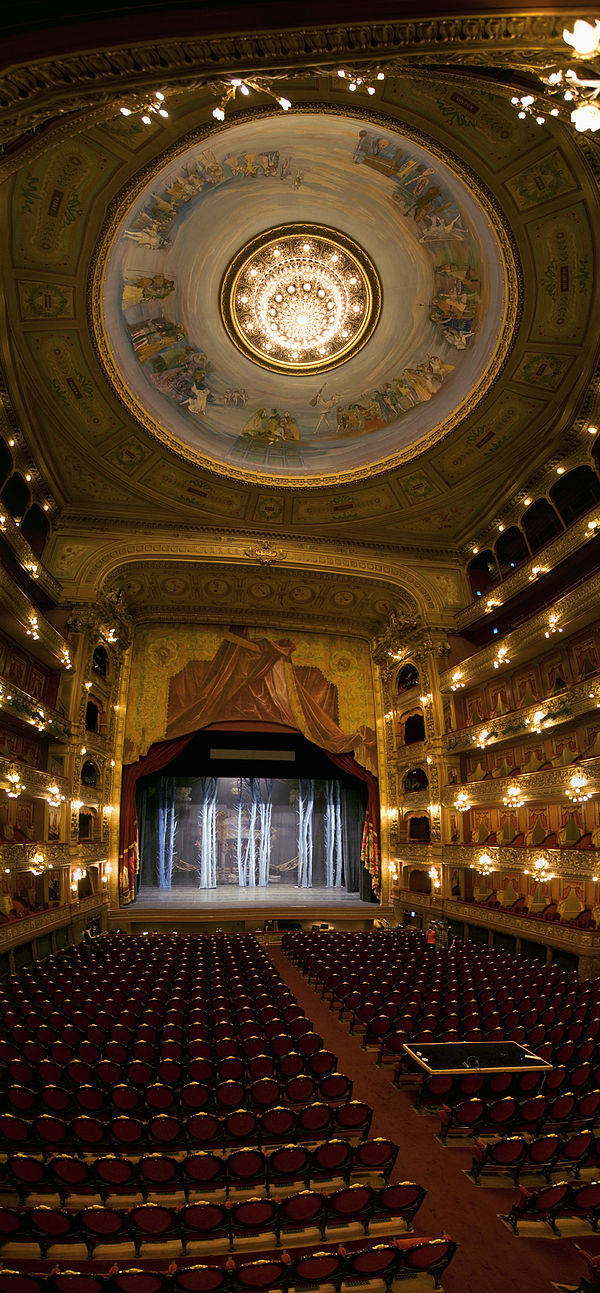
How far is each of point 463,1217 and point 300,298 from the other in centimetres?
2158

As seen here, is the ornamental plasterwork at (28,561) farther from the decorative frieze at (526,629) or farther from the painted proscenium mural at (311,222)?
the decorative frieze at (526,629)

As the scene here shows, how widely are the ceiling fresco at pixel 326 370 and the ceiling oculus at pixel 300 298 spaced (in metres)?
0.33

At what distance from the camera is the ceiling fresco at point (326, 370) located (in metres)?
14.0

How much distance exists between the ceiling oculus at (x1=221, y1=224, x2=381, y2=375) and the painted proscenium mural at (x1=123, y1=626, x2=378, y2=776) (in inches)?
478

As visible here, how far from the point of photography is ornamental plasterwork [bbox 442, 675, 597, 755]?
16125 millimetres

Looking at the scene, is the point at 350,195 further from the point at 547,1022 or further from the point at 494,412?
the point at 547,1022

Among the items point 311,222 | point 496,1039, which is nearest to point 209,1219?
point 496,1039

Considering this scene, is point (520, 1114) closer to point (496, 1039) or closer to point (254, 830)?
point (496, 1039)

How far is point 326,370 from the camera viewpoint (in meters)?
21.0

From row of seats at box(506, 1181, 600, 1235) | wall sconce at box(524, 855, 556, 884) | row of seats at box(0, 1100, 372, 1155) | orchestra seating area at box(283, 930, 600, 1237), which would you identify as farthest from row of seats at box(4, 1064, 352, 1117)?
wall sconce at box(524, 855, 556, 884)

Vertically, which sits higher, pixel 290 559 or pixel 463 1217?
pixel 290 559

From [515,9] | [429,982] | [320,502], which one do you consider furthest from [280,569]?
[515,9]

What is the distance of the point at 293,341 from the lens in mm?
20469

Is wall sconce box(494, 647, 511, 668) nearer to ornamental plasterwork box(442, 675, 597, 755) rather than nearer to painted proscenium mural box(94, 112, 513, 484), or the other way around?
ornamental plasterwork box(442, 675, 597, 755)
